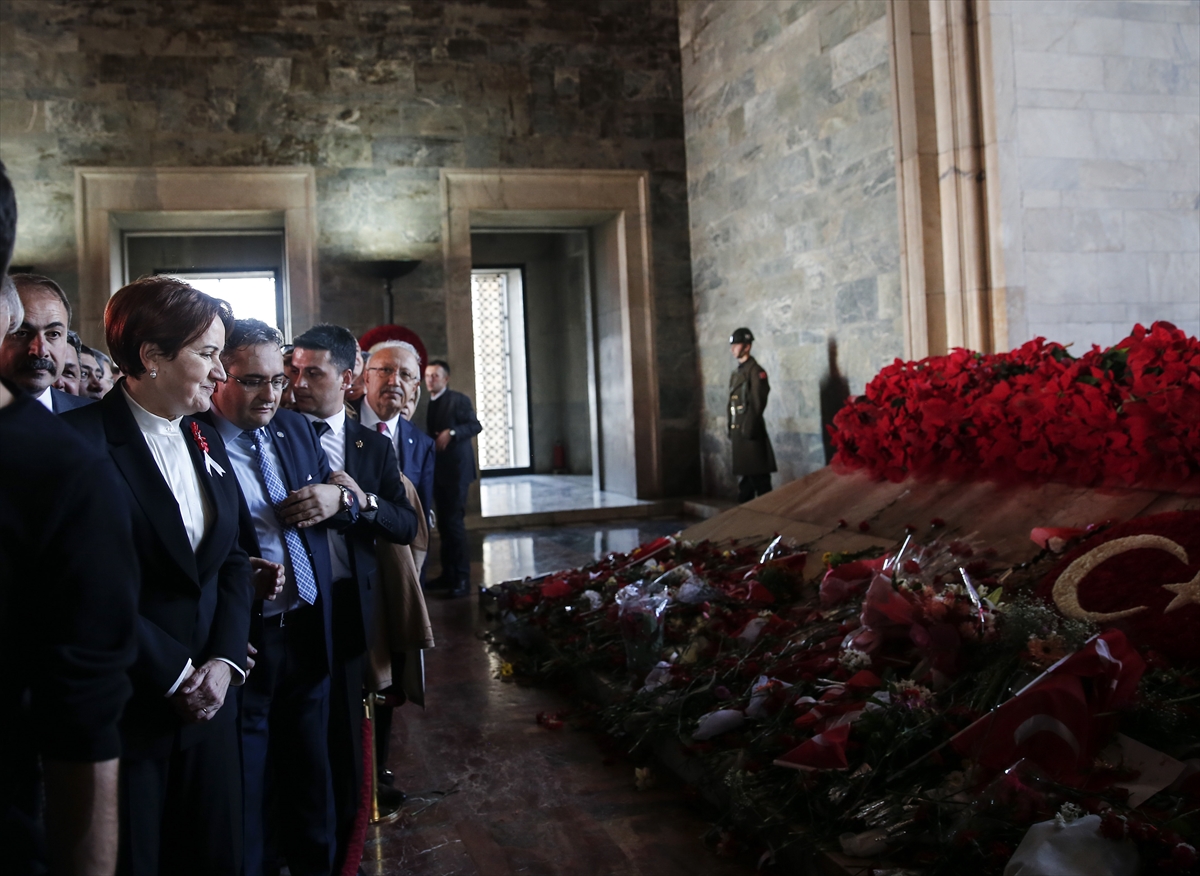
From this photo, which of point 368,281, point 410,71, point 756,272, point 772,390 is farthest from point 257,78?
point 772,390

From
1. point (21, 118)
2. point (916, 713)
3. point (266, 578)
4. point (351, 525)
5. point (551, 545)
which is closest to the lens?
point (266, 578)

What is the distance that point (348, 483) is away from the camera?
231 centimetres

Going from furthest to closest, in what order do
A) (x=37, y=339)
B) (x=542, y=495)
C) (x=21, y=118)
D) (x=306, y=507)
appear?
(x=542, y=495), (x=21, y=118), (x=37, y=339), (x=306, y=507)

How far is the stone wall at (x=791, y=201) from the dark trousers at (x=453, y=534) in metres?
3.28

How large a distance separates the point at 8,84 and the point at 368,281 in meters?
3.61

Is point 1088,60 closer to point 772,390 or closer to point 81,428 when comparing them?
point 772,390

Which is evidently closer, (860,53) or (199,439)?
(199,439)

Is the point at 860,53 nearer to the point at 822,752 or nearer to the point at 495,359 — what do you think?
the point at 822,752

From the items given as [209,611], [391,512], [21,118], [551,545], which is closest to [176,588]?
[209,611]

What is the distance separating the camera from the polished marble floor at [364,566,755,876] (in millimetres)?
2590

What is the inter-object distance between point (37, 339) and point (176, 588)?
3.47 ft

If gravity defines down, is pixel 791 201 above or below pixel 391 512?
above

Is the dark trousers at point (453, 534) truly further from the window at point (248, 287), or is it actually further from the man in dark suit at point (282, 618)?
the window at point (248, 287)

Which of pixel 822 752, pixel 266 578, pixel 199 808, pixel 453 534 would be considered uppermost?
pixel 266 578
